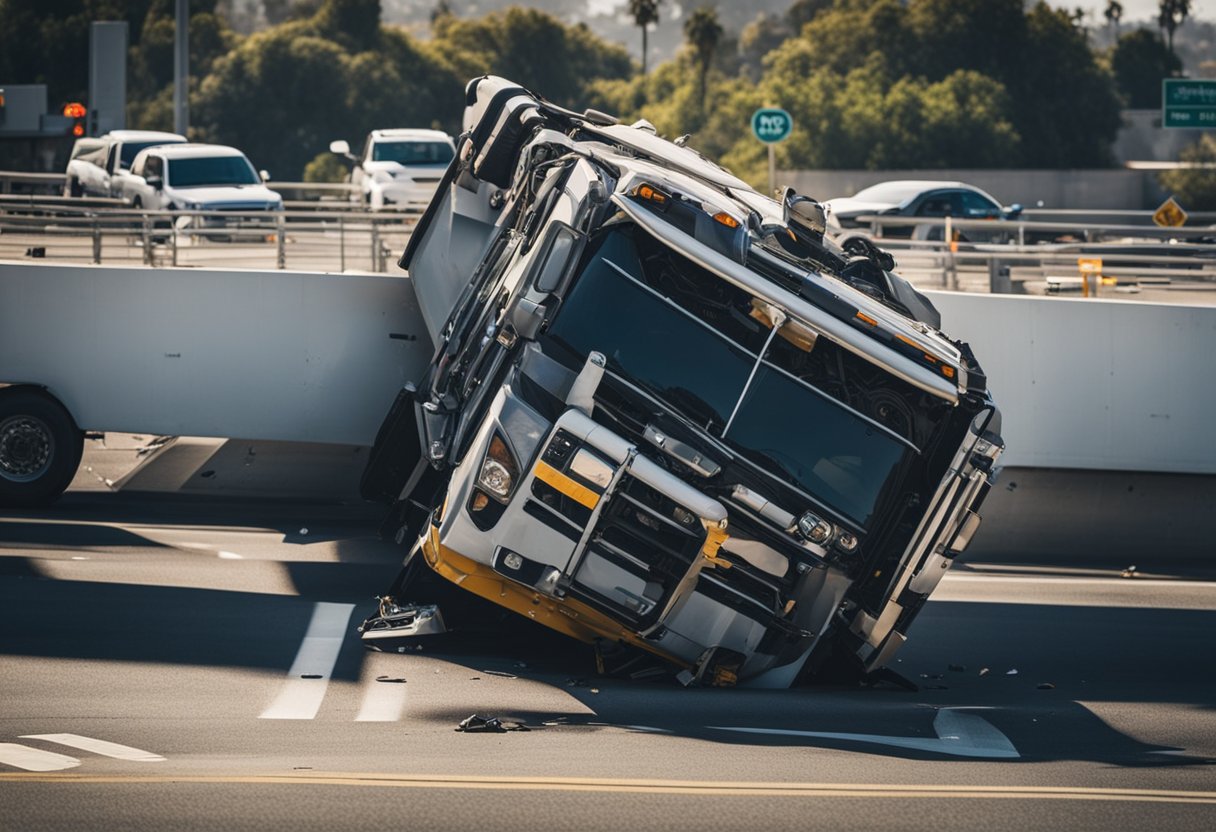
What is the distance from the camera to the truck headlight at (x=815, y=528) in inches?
367

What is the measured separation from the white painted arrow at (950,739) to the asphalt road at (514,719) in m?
0.02

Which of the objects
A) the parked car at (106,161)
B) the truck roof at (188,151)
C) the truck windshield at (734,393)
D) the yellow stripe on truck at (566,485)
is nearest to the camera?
the yellow stripe on truck at (566,485)

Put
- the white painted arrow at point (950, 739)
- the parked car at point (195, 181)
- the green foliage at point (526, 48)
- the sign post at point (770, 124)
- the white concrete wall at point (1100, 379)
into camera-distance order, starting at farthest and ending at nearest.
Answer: the green foliage at point (526, 48) → the sign post at point (770, 124) → the parked car at point (195, 181) → the white concrete wall at point (1100, 379) → the white painted arrow at point (950, 739)

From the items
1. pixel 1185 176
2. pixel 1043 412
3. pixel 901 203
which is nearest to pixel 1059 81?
pixel 1185 176

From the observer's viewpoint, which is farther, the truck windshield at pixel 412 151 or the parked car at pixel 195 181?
the truck windshield at pixel 412 151

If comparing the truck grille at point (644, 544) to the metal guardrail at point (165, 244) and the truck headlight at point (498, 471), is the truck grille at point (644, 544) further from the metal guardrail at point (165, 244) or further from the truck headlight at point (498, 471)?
the metal guardrail at point (165, 244)

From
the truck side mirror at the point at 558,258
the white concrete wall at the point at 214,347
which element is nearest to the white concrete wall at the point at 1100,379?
the white concrete wall at the point at 214,347

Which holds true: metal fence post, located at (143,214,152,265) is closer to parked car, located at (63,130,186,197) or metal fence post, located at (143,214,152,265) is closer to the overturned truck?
the overturned truck

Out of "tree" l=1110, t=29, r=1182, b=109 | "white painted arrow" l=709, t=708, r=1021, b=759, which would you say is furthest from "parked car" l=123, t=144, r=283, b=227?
"tree" l=1110, t=29, r=1182, b=109

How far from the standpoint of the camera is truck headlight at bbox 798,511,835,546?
9320 mm

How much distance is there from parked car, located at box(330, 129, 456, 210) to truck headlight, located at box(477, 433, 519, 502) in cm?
2332

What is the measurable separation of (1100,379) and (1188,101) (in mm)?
10490

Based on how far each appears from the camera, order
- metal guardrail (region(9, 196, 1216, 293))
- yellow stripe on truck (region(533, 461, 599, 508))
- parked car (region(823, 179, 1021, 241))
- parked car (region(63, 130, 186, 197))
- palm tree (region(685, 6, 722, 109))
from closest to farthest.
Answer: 1. yellow stripe on truck (region(533, 461, 599, 508))
2. metal guardrail (region(9, 196, 1216, 293))
3. parked car (region(63, 130, 186, 197))
4. parked car (region(823, 179, 1021, 241))
5. palm tree (region(685, 6, 722, 109))

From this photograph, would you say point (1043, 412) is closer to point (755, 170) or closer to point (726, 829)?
point (726, 829)
